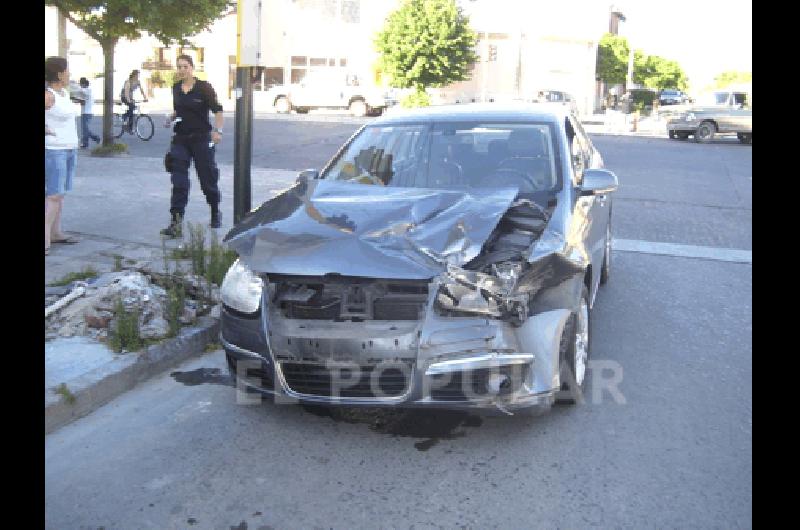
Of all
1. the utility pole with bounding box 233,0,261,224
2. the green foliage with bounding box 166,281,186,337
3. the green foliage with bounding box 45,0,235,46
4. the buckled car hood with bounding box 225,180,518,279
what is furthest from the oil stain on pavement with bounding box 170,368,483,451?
the green foliage with bounding box 45,0,235,46

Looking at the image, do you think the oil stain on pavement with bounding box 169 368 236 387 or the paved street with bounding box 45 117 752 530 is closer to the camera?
the paved street with bounding box 45 117 752 530

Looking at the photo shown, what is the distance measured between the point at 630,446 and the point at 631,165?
52.4 feet

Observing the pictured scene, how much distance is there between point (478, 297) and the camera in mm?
4121

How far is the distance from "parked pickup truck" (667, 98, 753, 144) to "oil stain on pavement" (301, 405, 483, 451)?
26.1 metres

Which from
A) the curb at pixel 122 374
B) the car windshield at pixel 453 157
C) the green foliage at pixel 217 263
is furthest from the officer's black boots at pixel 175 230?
the car windshield at pixel 453 157

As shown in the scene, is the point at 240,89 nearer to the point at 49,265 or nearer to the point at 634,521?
the point at 49,265

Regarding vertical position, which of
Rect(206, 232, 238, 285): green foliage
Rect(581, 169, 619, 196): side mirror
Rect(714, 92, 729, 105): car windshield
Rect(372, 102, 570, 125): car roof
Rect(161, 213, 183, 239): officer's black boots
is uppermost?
Rect(714, 92, 729, 105): car windshield

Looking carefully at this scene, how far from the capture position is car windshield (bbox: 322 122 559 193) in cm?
565

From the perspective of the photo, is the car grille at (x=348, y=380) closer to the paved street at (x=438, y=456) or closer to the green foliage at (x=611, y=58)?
the paved street at (x=438, y=456)

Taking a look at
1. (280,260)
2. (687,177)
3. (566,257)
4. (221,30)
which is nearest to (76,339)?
(280,260)

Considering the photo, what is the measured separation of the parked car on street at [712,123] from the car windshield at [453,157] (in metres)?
24.5

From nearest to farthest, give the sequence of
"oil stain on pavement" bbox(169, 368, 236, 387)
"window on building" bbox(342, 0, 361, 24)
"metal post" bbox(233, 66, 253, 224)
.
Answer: "oil stain on pavement" bbox(169, 368, 236, 387) → "metal post" bbox(233, 66, 253, 224) → "window on building" bbox(342, 0, 361, 24)

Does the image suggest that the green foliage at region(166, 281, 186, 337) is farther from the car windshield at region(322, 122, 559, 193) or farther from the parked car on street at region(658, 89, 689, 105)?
the parked car on street at region(658, 89, 689, 105)

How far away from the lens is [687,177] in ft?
56.3
